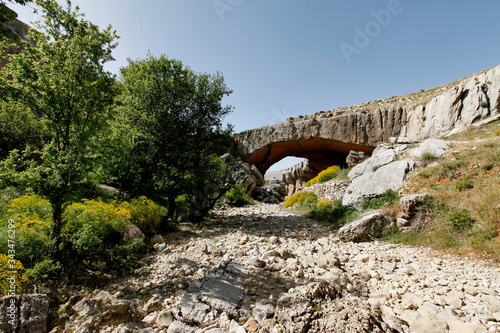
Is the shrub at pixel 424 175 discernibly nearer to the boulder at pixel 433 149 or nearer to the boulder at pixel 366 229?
the boulder at pixel 433 149

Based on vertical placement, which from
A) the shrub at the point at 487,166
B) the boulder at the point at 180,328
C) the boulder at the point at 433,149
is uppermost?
the boulder at the point at 433,149

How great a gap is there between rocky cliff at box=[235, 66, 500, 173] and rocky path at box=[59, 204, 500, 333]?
36.1ft

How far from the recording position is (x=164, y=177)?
8273mm

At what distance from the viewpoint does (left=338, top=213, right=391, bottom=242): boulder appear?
600 centimetres

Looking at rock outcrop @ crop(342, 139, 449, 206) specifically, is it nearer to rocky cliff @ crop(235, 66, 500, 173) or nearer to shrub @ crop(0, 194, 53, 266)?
rocky cliff @ crop(235, 66, 500, 173)

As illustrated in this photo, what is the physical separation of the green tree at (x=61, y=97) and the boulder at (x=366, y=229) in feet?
21.5

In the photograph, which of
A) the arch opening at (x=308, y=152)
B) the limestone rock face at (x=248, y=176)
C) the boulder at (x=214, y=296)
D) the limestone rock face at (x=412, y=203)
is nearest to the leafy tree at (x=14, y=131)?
the boulder at (x=214, y=296)

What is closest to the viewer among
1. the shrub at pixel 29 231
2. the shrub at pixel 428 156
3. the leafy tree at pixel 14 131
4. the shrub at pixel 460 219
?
the shrub at pixel 29 231

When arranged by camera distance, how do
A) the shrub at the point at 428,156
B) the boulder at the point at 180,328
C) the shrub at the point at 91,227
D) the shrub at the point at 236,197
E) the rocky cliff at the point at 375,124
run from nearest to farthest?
the boulder at the point at 180,328
the shrub at the point at 91,227
the shrub at the point at 428,156
the rocky cliff at the point at 375,124
the shrub at the point at 236,197

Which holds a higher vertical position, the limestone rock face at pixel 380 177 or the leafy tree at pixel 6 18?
the leafy tree at pixel 6 18

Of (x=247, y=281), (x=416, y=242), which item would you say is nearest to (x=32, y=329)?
(x=247, y=281)

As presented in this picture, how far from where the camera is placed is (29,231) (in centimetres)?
319

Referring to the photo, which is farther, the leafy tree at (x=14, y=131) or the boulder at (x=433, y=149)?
the leafy tree at (x=14, y=131)

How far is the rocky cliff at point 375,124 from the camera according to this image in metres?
11.7
